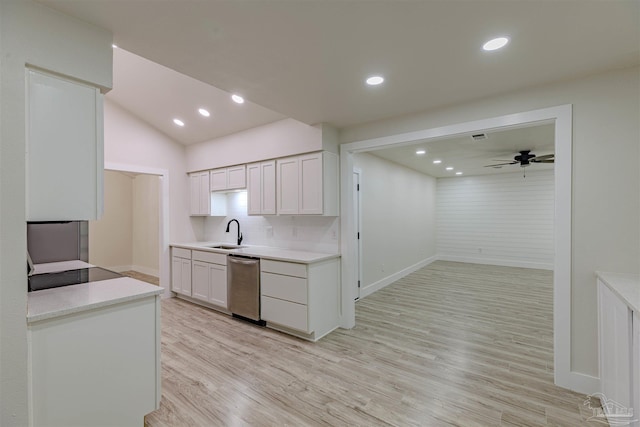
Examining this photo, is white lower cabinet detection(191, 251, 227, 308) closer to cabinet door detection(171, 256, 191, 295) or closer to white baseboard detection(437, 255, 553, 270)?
cabinet door detection(171, 256, 191, 295)

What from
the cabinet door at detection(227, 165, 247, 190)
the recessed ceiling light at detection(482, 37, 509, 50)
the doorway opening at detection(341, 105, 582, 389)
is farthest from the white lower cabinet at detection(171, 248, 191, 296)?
the doorway opening at detection(341, 105, 582, 389)

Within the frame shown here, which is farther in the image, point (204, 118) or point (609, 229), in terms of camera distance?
point (204, 118)

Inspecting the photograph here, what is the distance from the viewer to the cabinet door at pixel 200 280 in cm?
429

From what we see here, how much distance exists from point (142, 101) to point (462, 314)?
Result: 5.64 metres

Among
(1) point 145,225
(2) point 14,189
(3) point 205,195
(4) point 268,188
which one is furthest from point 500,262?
(1) point 145,225

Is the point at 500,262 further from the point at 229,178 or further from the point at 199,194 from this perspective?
the point at 199,194

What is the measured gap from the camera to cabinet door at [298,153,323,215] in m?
3.52

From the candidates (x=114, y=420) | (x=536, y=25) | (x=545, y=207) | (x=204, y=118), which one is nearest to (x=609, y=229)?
(x=536, y=25)

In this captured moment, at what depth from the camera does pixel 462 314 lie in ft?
13.5

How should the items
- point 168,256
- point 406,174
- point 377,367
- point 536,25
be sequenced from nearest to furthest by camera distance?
1. point 536,25
2. point 377,367
3. point 168,256
4. point 406,174

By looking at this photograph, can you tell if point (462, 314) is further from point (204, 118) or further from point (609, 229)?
point (204, 118)

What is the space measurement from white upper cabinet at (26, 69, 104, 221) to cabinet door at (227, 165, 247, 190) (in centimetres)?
260

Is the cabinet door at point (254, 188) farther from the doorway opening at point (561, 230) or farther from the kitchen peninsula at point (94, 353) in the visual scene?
the doorway opening at point (561, 230)

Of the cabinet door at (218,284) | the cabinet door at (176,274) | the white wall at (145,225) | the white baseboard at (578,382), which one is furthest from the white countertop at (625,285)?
the white wall at (145,225)
